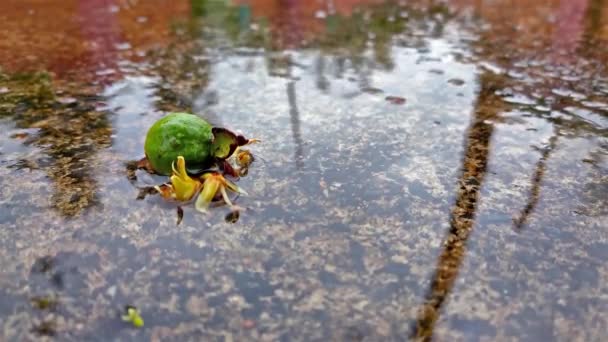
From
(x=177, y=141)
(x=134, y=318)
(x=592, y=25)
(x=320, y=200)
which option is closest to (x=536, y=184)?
(x=320, y=200)

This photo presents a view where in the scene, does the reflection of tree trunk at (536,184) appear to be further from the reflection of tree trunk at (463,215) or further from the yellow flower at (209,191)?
the yellow flower at (209,191)

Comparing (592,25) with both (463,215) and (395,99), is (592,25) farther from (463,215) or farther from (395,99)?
(463,215)

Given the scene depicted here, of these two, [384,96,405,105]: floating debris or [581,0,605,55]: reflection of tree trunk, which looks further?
[581,0,605,55]: reflection of tree trunk

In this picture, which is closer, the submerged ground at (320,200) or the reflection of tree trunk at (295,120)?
the submerged ground at (320,200)

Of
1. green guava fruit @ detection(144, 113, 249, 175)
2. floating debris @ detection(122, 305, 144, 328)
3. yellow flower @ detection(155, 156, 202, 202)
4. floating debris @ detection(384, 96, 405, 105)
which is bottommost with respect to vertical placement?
floating debris @ detection(122, 305, 144, 328)

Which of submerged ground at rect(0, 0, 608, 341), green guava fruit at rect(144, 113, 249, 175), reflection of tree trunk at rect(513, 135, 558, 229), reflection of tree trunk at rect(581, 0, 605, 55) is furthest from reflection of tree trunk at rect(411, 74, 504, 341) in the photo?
reflection of tree trunk at rect(581, 0, 605, 55)

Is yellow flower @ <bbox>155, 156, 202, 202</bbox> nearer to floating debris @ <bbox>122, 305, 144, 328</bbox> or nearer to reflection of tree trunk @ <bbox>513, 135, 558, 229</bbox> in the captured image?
floating debris @ <bbox>122, 305, 144, 328</bbox>

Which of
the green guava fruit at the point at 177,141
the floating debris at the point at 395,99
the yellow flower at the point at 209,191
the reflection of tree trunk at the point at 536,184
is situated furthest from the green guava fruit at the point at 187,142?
the floating debris at the point at 395,99
